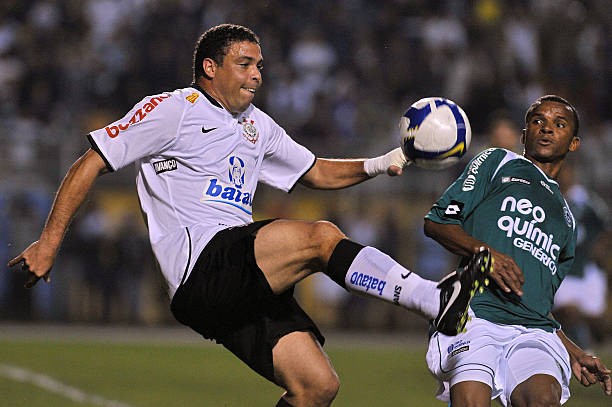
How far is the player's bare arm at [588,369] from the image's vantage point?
5586 millimetres

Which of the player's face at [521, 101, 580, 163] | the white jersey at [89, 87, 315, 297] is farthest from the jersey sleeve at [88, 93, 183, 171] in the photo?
the player's face at [521, 101, 580, 163]

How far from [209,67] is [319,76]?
10.4m

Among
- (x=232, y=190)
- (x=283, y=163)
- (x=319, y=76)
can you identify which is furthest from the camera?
(x=319, y=76)

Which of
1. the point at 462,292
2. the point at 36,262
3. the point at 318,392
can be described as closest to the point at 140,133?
the point at 36,262

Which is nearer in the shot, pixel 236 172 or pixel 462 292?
pixel 462 292

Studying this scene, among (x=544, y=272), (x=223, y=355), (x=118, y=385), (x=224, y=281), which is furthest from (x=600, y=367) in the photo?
(x=223, y=355)

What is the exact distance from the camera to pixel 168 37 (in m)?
16.4

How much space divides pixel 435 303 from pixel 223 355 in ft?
26.9

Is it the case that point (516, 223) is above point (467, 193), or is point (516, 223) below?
below

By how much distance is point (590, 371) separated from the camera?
18.6 feet

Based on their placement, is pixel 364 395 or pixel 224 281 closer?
pixel 224 281

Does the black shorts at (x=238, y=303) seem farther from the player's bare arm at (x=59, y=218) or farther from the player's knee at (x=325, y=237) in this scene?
the player's bare arm at (x=59, y=218)

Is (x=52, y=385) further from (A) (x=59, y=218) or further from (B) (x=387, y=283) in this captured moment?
(B) (x=387, y=283)

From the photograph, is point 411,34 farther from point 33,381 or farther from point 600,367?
point 600,367
